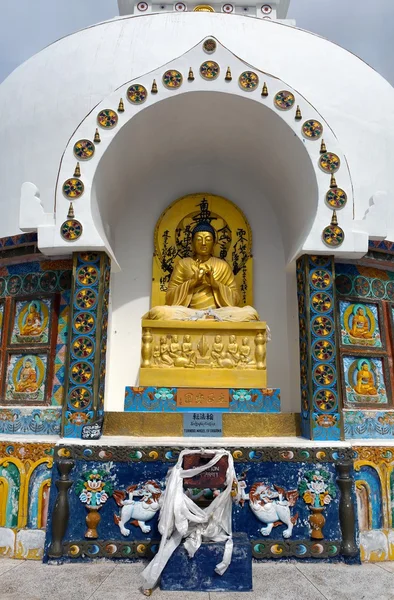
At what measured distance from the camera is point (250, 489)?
193 inches

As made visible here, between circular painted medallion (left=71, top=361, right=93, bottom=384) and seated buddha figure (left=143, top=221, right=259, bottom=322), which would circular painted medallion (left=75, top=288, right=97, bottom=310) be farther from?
seated buddha figure (left=143, top=221, right=259, bottom=322)

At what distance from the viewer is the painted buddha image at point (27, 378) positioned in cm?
621

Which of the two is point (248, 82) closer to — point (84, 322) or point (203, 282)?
point (203, 282)

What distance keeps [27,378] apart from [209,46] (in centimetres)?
458

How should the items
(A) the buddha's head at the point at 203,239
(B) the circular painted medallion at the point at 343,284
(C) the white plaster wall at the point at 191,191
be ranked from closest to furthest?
(B) the circular painted medallion at the point at 343,284 → (C) the white plaster wall at the point at 191,191 → (A) the buddha's head at the point at 203,239

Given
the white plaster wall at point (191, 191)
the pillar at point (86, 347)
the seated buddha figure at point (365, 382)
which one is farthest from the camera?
the white plaster wall at point (191, 191)

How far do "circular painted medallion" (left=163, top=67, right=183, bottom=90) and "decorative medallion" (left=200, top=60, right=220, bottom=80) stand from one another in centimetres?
27

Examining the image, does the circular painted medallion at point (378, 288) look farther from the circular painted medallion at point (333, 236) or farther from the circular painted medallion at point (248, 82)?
the circular painted medallion at point (248, 82)

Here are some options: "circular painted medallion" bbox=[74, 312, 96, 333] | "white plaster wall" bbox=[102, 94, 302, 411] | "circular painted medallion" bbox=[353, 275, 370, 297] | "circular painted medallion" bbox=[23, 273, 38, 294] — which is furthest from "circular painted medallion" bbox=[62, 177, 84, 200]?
"circular painted medallion" bbox=[353, 275, 370, 297]

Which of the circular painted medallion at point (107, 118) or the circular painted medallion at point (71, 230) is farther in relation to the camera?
the circular painted medallion at point (107, 118)

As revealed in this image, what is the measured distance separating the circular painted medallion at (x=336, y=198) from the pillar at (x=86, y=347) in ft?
8.59

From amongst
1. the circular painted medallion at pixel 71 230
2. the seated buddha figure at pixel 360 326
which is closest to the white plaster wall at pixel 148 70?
the seated buddha figure at pixel 360 326

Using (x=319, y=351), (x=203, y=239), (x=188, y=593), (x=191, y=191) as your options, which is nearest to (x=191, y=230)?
(x=203, y=239)

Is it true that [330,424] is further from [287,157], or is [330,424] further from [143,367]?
[287,157]
